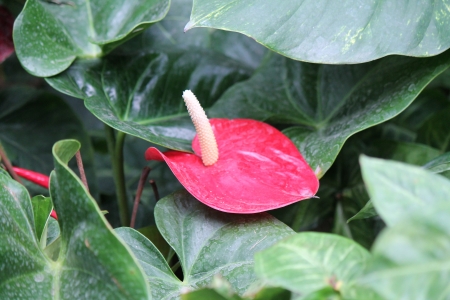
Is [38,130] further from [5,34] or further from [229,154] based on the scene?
[229,154]

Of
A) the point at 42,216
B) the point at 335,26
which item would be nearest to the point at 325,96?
the point at 335,26

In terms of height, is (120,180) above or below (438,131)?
below

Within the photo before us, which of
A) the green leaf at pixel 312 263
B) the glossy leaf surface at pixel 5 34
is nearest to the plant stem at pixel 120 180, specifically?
the glossy leaf surface at pixel 5 34

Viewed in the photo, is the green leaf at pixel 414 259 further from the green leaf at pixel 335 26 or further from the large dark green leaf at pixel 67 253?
the green leaf at pixel 335 26

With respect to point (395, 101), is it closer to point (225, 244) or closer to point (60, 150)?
point (225, 244)

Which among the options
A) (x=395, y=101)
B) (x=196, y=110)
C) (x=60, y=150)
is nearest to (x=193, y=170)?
(x=196, y=110)

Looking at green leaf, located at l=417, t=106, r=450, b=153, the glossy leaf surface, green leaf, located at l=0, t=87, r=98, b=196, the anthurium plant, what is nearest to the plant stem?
the anthurium plant
